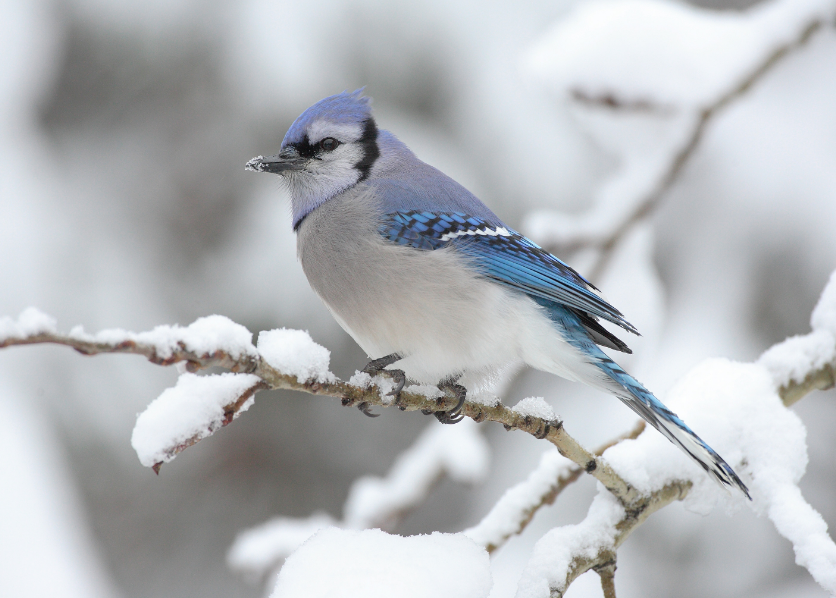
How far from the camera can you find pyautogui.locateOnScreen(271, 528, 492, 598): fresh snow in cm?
97

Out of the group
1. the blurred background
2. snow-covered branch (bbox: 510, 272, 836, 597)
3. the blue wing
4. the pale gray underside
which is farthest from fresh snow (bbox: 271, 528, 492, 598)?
the blurred background

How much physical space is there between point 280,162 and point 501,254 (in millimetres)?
677

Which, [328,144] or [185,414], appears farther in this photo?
[328,144]

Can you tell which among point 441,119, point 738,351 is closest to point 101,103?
point 441,119

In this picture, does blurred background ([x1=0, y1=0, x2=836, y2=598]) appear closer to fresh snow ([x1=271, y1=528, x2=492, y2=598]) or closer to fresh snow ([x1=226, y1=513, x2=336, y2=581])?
fresh snow ([x1=226, y1=513, x2=336, y2=581])

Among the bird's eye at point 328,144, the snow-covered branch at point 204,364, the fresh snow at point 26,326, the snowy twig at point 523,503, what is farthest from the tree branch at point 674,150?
the fresh snow at point 26,326

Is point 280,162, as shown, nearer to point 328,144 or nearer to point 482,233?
point 328,144

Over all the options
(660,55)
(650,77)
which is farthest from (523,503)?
(660,55)

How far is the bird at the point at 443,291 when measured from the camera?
5.72ft

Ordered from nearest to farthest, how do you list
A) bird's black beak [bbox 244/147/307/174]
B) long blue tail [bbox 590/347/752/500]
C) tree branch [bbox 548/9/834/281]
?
long blue tail [bbox 590/347/752/500], bird's black beak [bbox 244/147/307/174], tree branch [bbox 548/9/834/281]

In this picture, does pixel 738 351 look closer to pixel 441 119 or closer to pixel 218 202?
pixel 441 119

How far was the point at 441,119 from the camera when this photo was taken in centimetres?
360

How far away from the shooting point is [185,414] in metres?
0.99

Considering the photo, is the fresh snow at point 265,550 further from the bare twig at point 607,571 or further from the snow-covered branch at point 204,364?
the snow-covered branch at point 204,364
